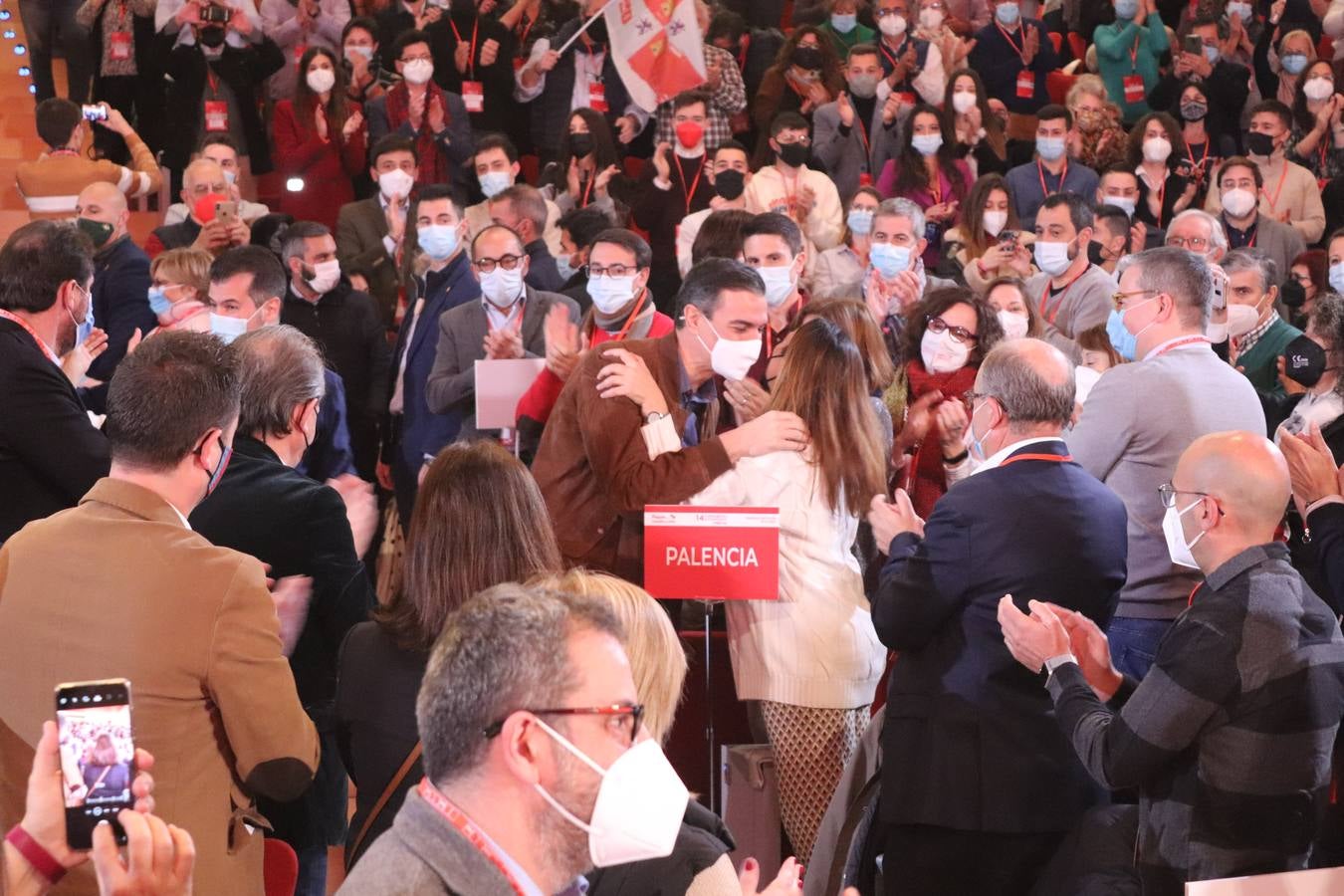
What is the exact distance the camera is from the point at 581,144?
29.6 ft

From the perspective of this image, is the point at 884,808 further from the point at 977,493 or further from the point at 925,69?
the point at 925,69

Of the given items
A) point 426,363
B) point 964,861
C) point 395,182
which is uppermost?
point 395,182

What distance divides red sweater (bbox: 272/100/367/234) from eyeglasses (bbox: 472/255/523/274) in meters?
3.16

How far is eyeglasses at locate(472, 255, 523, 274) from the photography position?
6.39 metres

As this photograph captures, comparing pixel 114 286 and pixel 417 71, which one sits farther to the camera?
pixel 417 71

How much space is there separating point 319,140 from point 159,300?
119 inches

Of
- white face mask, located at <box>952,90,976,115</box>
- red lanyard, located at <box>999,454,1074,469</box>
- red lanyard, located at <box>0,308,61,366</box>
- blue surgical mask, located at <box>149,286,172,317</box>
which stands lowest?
red lanyard, located at <box>999,454,1074,469</box>

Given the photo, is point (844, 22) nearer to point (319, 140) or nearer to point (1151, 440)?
point (319, 140)

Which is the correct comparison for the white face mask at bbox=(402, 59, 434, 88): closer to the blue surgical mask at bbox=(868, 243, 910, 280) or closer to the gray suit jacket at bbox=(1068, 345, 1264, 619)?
the blue surgical mask at bbox=(868, 243, 910, 280)

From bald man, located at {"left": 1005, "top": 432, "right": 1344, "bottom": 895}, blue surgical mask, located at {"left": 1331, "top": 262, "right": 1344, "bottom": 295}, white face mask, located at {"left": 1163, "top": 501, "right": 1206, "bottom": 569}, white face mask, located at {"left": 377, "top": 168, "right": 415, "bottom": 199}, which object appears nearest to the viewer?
bald man, located at {"left": 1005, "top": 432, "right": 1344, "bottom": 895}

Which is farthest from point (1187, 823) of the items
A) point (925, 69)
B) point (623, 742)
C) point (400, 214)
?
point (925, 69)

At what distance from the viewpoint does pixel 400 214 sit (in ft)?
27.4

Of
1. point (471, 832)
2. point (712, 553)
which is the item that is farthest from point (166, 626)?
point (712, 553)

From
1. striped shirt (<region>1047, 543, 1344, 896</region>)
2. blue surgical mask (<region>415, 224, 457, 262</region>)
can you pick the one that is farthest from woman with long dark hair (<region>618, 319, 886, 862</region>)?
blue surgical mask (<region>415, 224, 457, 262</region>)
